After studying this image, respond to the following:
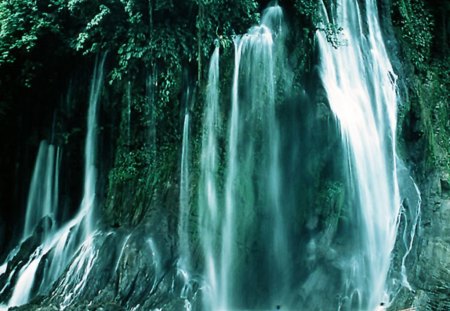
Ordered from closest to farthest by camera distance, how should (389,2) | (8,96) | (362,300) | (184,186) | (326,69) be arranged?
1. (362,300)
2. (184,186)
3. (326,69)
4. (8,96)
5. (389,2)

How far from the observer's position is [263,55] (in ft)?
29.9

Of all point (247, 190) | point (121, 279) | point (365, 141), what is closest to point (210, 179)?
point (247, 190)

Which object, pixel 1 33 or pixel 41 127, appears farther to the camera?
pixel 41 127

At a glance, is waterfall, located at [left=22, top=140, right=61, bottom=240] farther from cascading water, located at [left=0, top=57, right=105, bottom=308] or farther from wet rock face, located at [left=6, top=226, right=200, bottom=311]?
wet rock face, located at [left=6, top=226, right=200, bottom=311]

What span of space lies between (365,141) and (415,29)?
4.52 meters

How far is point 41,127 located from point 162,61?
3511mm

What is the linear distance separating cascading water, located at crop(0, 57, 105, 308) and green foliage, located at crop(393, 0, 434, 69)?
24.1 feet

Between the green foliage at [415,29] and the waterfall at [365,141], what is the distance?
1294mm

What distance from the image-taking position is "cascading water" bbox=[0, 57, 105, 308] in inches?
338

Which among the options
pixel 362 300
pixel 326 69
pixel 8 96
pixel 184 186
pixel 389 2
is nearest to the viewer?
pixel 362 300

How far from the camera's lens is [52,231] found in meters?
9.73

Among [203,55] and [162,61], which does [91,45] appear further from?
[203,55]

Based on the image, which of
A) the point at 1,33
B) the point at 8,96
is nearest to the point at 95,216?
the point at 8,96

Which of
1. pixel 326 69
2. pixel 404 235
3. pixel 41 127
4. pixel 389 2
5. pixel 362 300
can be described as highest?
pixel 389 2
